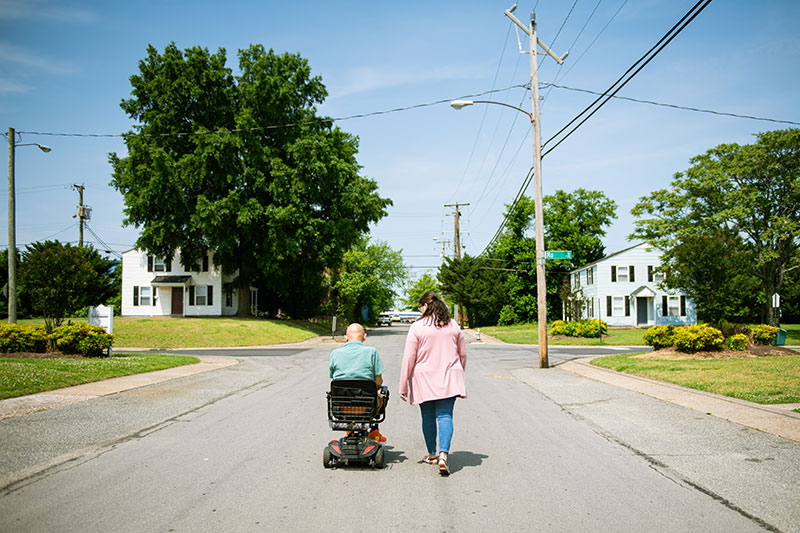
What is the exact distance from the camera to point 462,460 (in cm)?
634

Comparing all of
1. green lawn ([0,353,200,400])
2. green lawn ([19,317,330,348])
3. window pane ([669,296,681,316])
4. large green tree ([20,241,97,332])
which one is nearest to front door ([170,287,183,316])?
green lawn ([19,317,330,348])

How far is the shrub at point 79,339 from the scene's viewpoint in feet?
54.4

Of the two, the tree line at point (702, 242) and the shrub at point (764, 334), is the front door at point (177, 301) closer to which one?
the tree line at point (702, 242)

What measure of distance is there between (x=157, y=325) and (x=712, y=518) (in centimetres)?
3500

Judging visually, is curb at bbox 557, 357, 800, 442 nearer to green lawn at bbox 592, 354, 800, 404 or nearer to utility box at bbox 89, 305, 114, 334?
green lawn at bbox 592, 354, 800, 404

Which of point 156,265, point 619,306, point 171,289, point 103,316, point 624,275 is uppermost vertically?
point 156,265

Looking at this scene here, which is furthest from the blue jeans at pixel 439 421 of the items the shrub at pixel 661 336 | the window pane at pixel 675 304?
the window pane at pixel 675 304

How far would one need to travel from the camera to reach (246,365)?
744 inches

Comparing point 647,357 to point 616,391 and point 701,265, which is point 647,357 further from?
point 616,391

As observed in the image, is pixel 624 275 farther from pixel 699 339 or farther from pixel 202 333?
pixel 202 333

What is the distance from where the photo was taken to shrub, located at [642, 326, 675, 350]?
19769 millimetres

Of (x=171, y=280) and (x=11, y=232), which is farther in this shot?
(x=171, y=280)

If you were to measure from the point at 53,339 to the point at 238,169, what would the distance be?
81.9ft

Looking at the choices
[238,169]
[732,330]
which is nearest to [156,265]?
[238,169]
